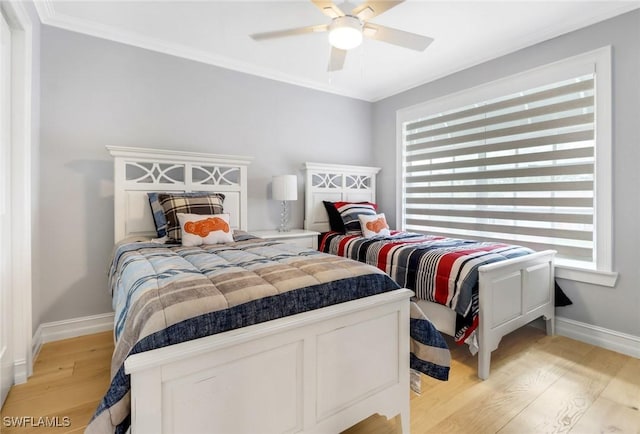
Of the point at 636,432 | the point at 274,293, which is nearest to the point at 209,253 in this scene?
the point at 274,293

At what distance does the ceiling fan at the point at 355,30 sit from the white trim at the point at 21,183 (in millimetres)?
1398

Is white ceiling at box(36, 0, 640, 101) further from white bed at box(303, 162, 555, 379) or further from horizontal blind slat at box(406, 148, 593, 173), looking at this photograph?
white bed at box(303, 162, 555, 379)

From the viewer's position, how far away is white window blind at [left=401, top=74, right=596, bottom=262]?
2.55m

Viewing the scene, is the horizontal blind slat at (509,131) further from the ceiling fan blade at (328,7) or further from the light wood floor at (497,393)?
the ceiling fan blade at (328,7)

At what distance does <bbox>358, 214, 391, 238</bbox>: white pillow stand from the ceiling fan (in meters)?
1.61

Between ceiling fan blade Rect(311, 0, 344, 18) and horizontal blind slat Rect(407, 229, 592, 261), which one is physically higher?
ceiling fan blade Rect(311, 0, 344, 18)

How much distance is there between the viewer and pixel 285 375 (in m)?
1.14

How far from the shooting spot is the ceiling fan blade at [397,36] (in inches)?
80.2

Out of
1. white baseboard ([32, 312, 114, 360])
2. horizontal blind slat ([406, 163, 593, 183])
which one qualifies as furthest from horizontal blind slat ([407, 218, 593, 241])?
white baseboard ([32, 312, 114, 360])

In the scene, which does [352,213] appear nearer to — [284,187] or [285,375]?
[284,187]

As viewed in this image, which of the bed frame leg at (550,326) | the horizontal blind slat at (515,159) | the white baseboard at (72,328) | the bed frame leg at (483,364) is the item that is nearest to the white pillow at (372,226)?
the horizontal blind slat at (515,159)

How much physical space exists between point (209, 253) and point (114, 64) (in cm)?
208

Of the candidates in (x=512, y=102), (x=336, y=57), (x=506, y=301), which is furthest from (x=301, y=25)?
(x=506, y=301)

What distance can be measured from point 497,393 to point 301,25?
2.94 meters
